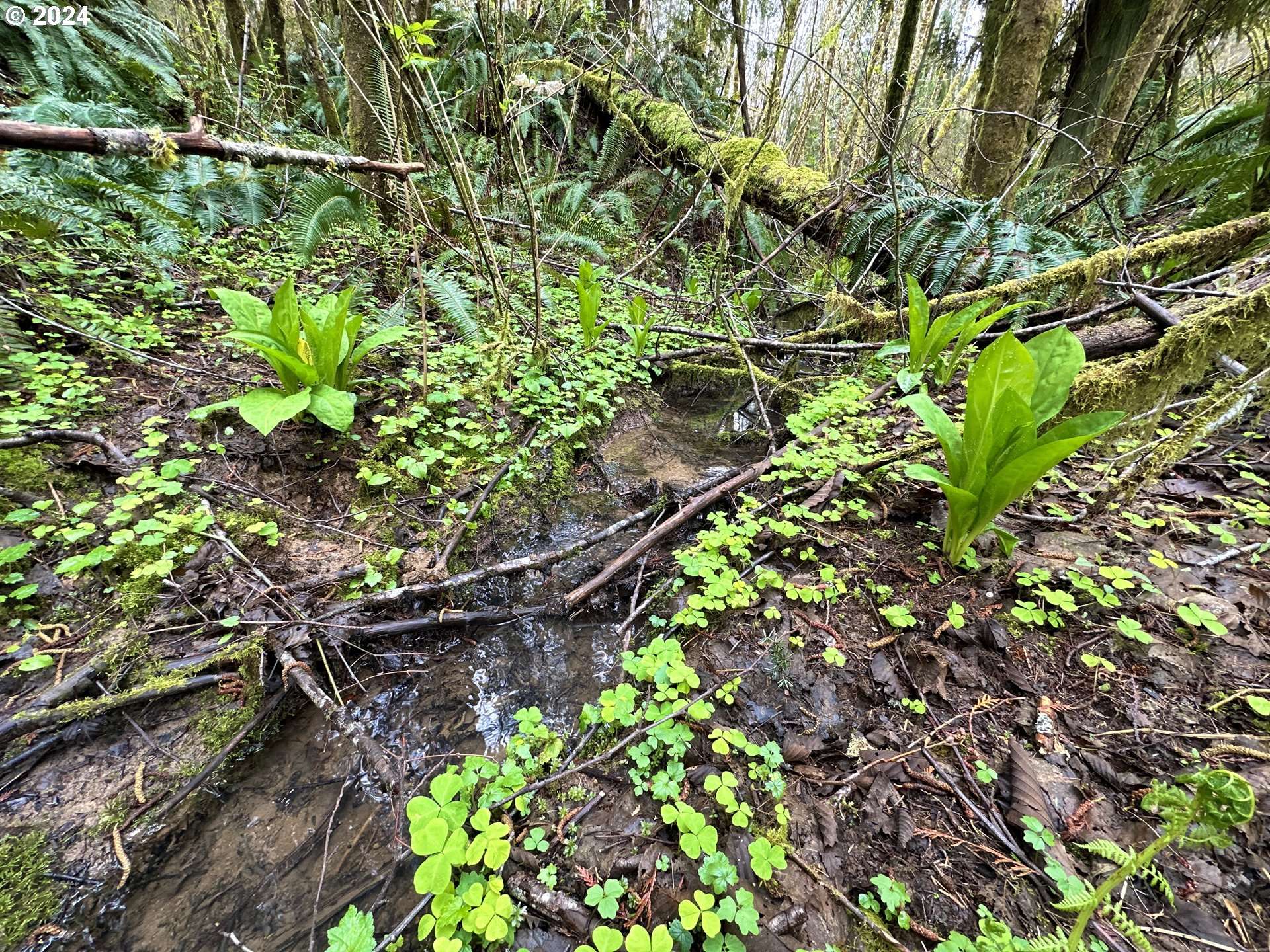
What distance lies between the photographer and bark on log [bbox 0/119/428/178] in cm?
95

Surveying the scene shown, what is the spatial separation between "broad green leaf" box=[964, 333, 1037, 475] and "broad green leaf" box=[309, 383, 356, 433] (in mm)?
2350

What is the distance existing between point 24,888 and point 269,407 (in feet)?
4.84

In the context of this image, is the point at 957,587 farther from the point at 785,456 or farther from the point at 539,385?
the point at 539,385

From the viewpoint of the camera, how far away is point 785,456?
229cm

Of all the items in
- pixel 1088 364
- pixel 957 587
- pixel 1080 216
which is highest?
pixel 1080 216

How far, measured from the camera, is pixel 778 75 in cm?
336

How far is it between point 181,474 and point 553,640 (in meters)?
1.64

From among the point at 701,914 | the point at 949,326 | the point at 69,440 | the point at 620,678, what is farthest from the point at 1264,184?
the point at 69,440

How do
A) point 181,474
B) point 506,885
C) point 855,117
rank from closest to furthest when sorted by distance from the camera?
point 506,885
point 181,474
point 855,117

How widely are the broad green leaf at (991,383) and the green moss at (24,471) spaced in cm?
324

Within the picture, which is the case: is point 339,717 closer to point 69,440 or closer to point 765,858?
point 765,858

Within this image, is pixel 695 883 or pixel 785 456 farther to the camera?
pixel 785 456

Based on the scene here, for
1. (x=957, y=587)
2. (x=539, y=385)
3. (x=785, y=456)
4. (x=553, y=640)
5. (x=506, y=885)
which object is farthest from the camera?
(x=539, y=385)

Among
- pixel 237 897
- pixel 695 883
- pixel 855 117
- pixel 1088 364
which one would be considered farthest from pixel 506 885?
pixel 855 117
